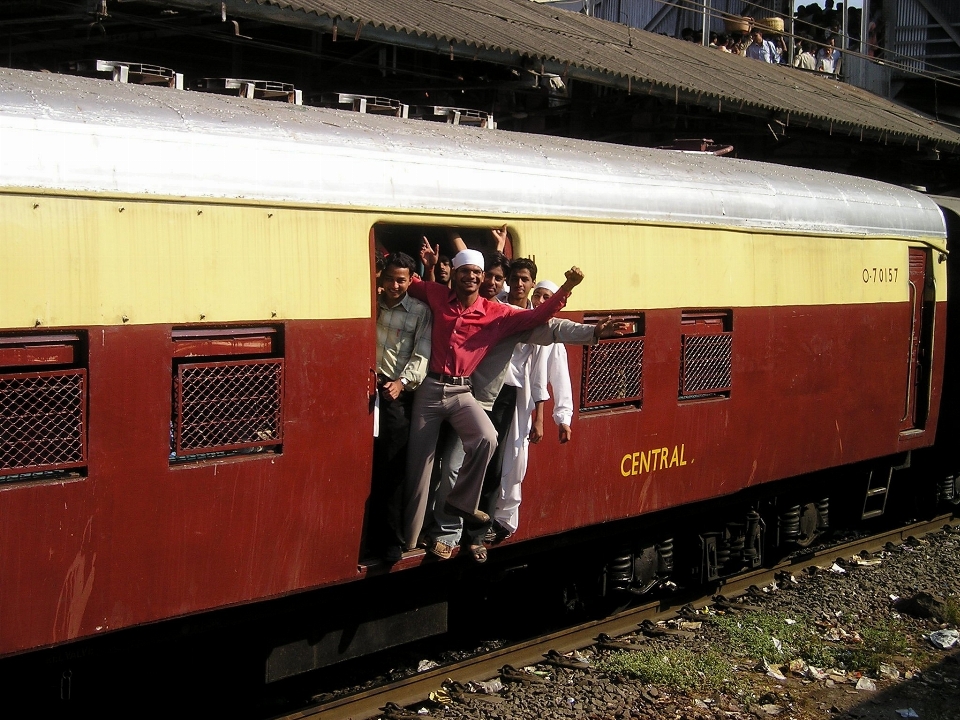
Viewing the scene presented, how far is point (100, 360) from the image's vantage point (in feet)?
14.4

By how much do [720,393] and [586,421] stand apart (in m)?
A: 1.40

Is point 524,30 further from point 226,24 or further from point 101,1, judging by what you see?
point 101,1

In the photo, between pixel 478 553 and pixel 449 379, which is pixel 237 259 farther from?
pixel 478 553

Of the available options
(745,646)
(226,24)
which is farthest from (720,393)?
(226,24)

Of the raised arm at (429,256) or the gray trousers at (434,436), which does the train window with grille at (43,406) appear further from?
the raised arm at (429,256)

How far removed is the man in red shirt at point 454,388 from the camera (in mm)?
5621

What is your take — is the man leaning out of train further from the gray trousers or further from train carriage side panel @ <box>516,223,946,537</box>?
train carriage side panel @ <box>516,223,946,537</box>

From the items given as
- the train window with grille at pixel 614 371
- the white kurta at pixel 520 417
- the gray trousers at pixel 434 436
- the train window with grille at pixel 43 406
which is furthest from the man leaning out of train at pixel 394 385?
the train window with grille at pixel 43 406

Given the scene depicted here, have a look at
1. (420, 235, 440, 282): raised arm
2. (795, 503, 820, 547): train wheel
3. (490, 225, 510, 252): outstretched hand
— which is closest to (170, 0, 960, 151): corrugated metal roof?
(420, 235, 440, 282): raised arm

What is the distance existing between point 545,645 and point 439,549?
5.47ft

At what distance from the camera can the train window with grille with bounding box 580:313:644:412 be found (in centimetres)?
659

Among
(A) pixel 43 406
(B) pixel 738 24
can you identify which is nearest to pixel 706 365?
(A) pixel 43 406

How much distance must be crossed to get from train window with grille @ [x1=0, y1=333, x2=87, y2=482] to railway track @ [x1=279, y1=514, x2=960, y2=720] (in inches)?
77.3

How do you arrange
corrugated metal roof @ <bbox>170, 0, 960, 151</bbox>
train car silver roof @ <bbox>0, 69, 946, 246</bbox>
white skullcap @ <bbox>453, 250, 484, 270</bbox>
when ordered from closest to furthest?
1. train car silver roof @ <bbox>0, 69, 946, 246</bbox>
2. white skullcap @ <bbox>453, 250, 484, 270</bbox>
3. corrugated metal roof @ <bbox>170, 0, 960, 151</bbox>
